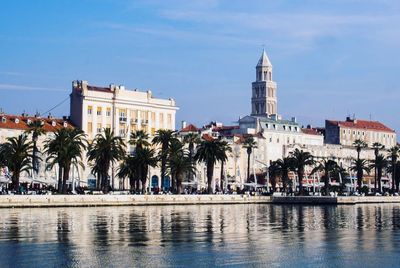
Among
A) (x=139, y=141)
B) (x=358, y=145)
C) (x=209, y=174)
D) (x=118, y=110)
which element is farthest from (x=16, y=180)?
(x=358, y=145)

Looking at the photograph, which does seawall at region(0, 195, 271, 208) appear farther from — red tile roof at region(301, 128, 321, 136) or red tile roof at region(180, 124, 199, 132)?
red tile roof at region(301, 128, 321, 136)

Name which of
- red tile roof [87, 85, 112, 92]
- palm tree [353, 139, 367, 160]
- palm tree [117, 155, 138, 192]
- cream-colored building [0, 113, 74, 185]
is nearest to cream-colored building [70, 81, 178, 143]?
red tile roof [87, 85, 112, 92]

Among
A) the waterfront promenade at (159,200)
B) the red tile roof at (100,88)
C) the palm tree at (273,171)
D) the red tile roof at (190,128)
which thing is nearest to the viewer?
the waterfront promenade at (159,200)

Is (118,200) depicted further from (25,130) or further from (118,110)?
(118,110)

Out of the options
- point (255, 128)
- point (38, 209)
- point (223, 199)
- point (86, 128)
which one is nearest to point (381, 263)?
point (38, 209)

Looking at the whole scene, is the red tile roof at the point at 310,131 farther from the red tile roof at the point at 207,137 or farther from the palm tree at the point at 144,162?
the palm tree at the point at 144,162

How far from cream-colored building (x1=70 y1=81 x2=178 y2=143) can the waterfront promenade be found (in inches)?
1111

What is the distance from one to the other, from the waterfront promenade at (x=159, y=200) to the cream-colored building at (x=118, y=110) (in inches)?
1111

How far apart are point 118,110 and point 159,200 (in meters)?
35.2

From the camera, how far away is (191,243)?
46.8m

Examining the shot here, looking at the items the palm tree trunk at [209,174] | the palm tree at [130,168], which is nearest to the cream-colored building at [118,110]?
the palm tree at [130,168]

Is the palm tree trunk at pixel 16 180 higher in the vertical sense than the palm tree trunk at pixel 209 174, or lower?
lower

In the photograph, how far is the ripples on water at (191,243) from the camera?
127ft

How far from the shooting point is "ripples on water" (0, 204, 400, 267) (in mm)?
38688
